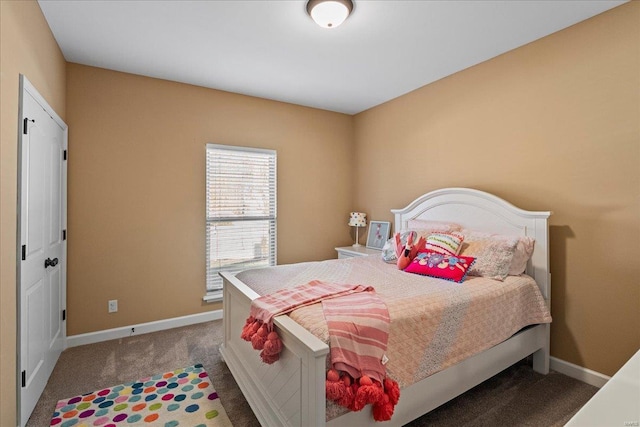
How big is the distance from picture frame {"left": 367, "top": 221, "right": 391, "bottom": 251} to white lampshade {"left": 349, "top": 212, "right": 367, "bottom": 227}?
109mm

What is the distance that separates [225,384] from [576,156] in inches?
125

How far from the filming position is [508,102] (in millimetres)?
2850

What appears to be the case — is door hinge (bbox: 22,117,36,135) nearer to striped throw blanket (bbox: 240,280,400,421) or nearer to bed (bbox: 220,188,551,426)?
bed (bbox: 220,188,551,426)

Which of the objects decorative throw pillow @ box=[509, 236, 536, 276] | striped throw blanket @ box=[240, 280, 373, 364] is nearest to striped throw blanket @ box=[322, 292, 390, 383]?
striped throw blanket @ box=[240, 280, 373, 364]

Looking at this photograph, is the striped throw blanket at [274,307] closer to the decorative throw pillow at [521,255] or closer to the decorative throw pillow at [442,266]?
the decorative throw pillow at [442,266]

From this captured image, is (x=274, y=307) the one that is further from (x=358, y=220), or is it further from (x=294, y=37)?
(x=358, y=220)

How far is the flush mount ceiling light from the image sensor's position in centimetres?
209

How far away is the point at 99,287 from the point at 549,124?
4336 millimetres

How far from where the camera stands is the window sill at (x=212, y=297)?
366 centimetres

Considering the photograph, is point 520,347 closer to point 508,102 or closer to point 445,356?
point 445,356

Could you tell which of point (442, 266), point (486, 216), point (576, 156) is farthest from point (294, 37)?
point (576, 156)

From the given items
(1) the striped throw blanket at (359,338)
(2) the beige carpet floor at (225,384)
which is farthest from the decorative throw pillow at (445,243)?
(1) the striped throw blanket at (359,338)

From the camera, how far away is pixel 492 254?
8.05ft

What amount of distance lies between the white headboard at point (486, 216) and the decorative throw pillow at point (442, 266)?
1.85 ft
